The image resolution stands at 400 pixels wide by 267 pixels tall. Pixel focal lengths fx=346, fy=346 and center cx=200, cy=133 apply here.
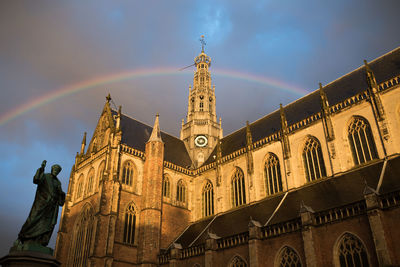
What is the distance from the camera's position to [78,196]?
118ft

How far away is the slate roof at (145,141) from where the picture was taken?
37.0 metres

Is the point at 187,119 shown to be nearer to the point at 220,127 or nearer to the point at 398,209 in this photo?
the point at 220,127

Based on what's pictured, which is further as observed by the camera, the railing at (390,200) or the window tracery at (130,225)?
the window tracery at (130,225)

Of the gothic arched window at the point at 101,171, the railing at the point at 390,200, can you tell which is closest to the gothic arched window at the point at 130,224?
the gothic arched window at the point at 101,171

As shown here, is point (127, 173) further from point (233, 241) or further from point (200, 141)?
point (200, 141)

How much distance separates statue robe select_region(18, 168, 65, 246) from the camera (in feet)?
36.0

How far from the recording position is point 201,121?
4672 centimetres

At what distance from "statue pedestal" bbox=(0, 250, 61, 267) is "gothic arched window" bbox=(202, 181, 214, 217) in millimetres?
26180

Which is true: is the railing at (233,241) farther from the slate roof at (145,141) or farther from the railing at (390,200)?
the slate roof at (145,141)

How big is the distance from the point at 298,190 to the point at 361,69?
42.7 feet

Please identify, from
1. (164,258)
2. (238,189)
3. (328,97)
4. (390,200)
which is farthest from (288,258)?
(328,97)

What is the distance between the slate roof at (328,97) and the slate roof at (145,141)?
5355 mm

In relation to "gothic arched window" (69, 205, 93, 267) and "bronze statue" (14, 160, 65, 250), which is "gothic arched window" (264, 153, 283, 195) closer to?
"gothic arched window" (69, 205, 93, 267)

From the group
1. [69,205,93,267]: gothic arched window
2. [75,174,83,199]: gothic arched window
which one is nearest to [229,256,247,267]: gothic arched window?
[69,205,93,267]: gothic arched window
